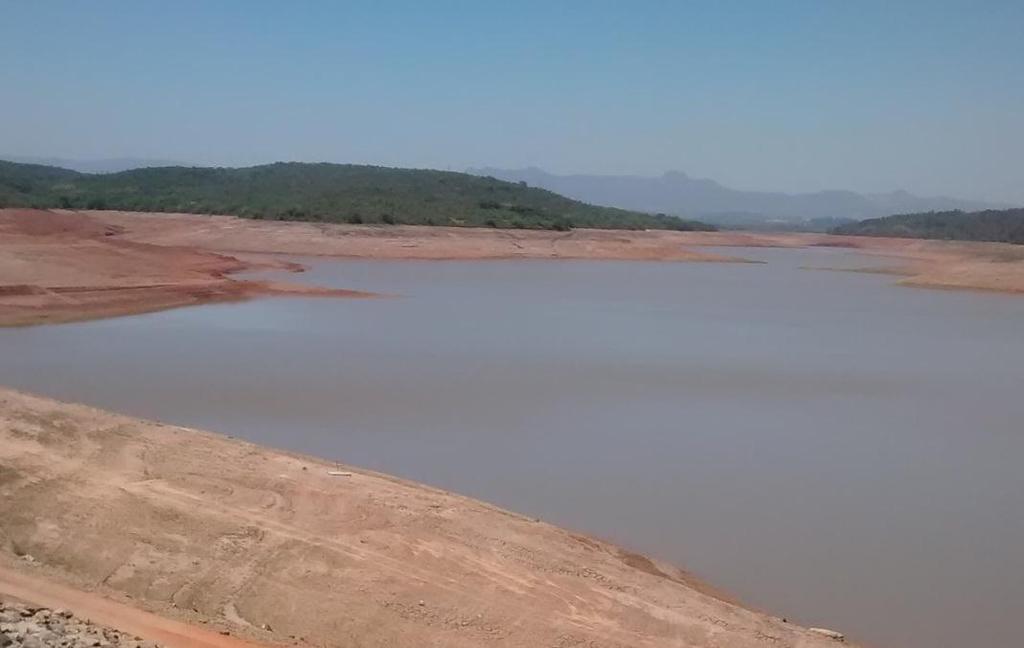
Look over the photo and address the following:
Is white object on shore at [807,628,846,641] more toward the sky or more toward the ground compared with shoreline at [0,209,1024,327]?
more toward the ground

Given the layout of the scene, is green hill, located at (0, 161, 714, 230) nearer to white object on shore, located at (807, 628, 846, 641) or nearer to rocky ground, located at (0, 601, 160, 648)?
rocky ground, located at (0, 601, 160, 648)

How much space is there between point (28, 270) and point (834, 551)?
18.2 m

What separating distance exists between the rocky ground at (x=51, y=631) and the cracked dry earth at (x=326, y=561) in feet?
2.48

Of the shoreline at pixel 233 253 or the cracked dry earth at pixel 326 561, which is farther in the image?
the shoreline at pixel 233 253

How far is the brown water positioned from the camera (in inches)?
288

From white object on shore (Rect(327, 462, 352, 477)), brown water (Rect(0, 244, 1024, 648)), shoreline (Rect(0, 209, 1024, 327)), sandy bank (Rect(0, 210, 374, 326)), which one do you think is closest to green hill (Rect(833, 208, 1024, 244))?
shoreline (Rect(0, 209, 1024, 327))

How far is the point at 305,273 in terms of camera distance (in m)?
29.5

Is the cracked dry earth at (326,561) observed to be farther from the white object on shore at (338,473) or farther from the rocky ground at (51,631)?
the rocky ground at (51,631)

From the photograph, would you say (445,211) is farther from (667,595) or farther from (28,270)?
(667,595)

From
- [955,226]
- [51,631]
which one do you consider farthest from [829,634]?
[955,226]

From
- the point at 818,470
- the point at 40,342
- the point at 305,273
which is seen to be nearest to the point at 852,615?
the point at 818,470

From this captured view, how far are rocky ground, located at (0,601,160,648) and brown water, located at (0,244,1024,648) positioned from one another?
4.01 meters

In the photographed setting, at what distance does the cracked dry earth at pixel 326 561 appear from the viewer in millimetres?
5543

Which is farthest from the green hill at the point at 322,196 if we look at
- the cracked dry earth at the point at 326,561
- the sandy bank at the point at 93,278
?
the cracked dry earth at the point at 326,561
